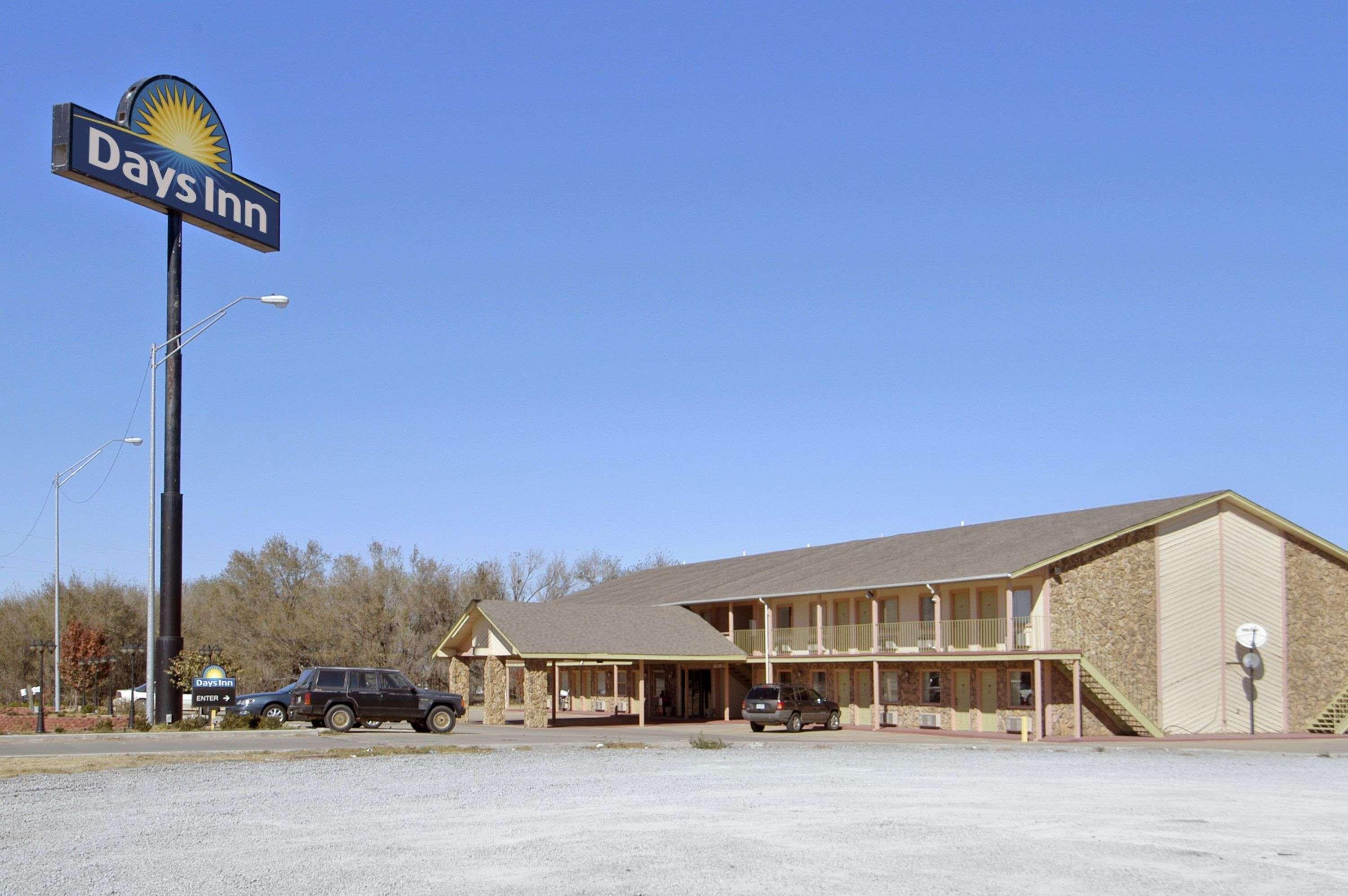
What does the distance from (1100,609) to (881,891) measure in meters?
27.6

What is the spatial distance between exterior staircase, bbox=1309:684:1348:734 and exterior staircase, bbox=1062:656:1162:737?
242 inches

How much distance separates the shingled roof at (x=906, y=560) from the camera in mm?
37094

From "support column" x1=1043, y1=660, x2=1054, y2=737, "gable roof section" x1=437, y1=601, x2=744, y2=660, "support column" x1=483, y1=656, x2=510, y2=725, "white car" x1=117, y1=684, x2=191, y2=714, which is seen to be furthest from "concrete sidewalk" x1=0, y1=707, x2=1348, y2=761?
"white car" x1=117, y1=684, x2=191, y2=714

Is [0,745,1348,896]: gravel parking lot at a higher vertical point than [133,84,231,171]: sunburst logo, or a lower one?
lower

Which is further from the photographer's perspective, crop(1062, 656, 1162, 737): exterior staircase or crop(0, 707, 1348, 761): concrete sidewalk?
crop(1062, 656, 1162, 737): exterior staircase

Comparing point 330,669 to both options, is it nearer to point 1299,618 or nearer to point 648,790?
point 648,790

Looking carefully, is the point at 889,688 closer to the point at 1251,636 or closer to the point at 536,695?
the point at 1251,636

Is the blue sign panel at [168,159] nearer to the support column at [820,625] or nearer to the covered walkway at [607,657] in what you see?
the covered walkway at [607,657]

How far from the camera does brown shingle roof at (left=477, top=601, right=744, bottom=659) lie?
Answer: 42281 millimetres

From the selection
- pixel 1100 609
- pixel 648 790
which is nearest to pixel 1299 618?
pixel 1100 609

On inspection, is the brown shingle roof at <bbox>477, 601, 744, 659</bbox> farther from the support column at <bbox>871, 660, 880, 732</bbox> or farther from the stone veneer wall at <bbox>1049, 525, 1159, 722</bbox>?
the stone veneer wall at <bbox>1049, 525, 1159, 722</bbox>

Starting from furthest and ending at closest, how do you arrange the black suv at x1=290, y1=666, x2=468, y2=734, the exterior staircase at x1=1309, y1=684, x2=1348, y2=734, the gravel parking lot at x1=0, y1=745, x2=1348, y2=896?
the exterior staircase at x1=1309, y1=684, x2=1348, y2=734, the black suv at x1=290, y1=666, x2=468, y2=734, the gravel parking lot at x1=0, y1=745, x2=1348, y2=896

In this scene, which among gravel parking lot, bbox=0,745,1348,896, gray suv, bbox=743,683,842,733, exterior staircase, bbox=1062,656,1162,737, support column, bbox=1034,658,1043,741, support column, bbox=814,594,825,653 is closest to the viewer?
gravel parking lot, bbox=0,745,1348,896

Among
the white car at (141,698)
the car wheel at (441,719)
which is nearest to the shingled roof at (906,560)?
the car wheel at (441,719)
